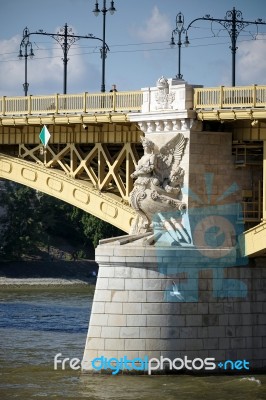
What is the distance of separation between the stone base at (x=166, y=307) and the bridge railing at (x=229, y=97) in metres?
5.11

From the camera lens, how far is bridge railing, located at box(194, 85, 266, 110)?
5479 cm

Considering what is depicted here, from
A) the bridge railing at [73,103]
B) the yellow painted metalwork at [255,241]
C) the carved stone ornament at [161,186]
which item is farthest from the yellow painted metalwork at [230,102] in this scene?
the yellow painted metalwork at [255,241]

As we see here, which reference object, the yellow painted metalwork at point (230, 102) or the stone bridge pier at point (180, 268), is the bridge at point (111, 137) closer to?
the yellow painted metalwork at point (230, 102)

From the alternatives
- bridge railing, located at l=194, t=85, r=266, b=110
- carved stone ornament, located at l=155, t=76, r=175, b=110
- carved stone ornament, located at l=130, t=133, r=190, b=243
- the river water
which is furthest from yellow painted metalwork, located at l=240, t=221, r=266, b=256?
carved stone ornament, located at l=155, t=76, r=175, b=110

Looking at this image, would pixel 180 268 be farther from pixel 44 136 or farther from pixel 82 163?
pixel 44 136

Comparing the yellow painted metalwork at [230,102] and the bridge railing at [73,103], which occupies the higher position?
the bridge railing at [73,103]

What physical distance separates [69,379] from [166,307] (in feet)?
14.0

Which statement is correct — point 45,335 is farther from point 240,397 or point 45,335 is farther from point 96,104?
point 240,397

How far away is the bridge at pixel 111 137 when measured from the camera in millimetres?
55812

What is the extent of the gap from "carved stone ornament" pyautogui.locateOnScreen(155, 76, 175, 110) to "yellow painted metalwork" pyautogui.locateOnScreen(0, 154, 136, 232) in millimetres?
4977

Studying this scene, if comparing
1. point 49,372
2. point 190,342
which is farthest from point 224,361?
point 49,372

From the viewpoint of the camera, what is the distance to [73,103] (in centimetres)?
6331

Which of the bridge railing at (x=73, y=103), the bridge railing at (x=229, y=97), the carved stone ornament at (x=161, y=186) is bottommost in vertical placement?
the carved stone ornament at (x=161, y=186)

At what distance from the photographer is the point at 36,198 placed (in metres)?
129
